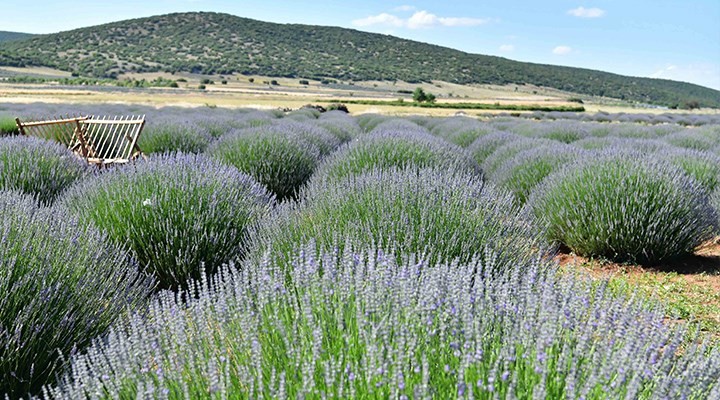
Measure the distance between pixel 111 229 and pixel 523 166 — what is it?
4.94m

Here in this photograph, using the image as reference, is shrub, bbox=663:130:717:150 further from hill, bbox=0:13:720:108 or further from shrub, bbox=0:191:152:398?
hill, bbox=0:13:720:108

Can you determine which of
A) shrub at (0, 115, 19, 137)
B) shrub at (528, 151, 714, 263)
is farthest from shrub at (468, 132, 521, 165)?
shrub at (0, 115, 19, 137)

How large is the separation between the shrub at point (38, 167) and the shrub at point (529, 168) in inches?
185

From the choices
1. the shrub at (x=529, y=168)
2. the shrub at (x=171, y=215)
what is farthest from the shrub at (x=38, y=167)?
the shrub at (x=529, y=168)

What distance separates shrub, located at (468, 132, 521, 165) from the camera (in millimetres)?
9727

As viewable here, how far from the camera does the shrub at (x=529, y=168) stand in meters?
6.96

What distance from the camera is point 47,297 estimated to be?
2.42 meters

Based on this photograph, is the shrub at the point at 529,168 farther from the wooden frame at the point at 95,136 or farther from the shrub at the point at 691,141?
the shrub at the point at 691,141

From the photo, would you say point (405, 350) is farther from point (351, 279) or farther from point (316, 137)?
point (316, 137)

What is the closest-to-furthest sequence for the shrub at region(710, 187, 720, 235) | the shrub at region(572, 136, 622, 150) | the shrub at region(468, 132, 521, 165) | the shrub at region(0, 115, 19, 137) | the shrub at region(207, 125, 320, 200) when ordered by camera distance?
the shrub at region(710, 187, 720, 235), the shrub at region(207, 125, 320, 200), the shrub at region(572, 136, 622, 150), the shrub at region(468, 132, 521, 165), the shrub at region(0, 115, 19, 137)

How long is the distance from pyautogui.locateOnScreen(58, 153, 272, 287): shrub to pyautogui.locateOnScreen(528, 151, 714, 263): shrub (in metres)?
2.98

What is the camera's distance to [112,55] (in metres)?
99.4

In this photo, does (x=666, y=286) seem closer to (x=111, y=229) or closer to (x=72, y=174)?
(x=111, y=229)

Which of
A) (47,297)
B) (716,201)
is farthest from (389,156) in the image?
(47,297)
